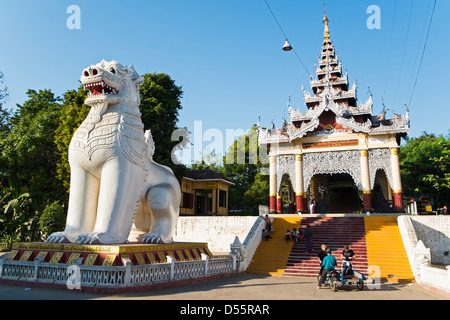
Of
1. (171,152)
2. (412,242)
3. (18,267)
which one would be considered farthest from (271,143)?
(18,267)

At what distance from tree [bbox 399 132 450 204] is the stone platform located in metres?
20.1

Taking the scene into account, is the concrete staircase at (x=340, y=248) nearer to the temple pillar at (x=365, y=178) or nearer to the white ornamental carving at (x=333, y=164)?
the temple pillar at (x=365, y=178)

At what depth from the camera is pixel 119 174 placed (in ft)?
22.2

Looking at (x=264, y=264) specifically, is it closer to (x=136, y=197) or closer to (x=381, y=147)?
(x=136, y=197)

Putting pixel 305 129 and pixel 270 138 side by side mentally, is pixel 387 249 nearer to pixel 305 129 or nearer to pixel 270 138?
pixel 305 129

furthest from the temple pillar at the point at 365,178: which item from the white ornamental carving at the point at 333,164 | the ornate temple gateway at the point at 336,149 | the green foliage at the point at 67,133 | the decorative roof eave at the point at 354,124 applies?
the green foliage at the point at 67,133

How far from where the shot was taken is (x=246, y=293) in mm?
6828

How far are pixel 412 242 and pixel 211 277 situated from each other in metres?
6.56

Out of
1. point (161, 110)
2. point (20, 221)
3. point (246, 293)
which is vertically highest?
point (161, 110)

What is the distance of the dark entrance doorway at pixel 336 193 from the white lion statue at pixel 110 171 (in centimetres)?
1631

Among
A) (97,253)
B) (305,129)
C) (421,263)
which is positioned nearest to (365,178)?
(305,129)

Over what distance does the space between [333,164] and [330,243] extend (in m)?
6.53

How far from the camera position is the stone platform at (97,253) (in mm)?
6059

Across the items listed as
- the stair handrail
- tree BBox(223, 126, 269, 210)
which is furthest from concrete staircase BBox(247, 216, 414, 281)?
tree BBox(223, 126, 269, 210)
